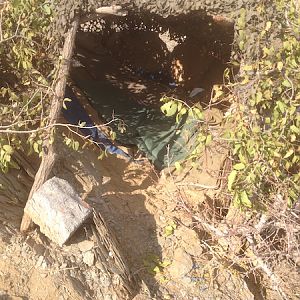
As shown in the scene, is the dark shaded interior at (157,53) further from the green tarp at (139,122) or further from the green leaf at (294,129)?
the green leaf at (294,129)

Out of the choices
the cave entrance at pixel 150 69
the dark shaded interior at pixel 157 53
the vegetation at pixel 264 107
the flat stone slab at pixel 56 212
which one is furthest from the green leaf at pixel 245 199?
the dark shaded interior at pixel 157 53

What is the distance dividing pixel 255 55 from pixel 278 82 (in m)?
0.31

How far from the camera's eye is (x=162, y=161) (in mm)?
5383

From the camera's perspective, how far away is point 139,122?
5.96m

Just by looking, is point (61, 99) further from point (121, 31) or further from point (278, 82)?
point (121, 31)

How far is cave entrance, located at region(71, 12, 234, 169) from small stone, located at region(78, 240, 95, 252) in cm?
185

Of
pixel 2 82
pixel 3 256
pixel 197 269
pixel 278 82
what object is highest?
pixel 278 82

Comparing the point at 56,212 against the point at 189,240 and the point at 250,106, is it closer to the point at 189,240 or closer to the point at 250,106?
the point at 189,240

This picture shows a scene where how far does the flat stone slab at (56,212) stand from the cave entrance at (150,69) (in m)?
1.86

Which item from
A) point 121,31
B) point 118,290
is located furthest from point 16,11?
point 121,31

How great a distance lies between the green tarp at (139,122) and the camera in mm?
5430

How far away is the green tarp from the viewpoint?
5430 mm

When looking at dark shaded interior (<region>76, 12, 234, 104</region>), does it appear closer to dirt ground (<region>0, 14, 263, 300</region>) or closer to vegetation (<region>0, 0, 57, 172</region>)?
dirt ground (<region>0, 14, 263, 300</region>)

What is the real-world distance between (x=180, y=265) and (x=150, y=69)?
14.4ft
